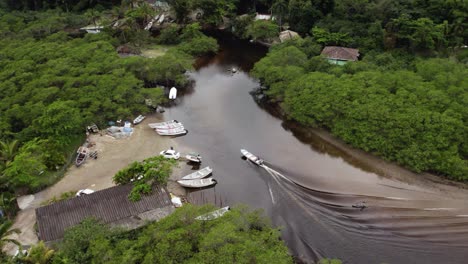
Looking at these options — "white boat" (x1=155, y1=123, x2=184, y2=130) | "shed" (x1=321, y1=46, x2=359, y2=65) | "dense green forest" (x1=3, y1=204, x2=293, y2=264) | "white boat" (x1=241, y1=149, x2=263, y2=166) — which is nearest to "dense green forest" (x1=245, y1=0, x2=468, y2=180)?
"shed" (x1=321, y1=46, x2=359, y2=65)

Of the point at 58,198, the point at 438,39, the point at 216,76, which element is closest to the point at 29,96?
the point at 58,198

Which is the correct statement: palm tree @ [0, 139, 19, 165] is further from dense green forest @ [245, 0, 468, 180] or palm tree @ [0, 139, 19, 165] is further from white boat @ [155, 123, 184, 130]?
dense green forest @ [245, 0, 468, 180]

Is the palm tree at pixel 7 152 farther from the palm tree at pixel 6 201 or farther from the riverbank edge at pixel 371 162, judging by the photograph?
the riverbank edge at pixel 371 162

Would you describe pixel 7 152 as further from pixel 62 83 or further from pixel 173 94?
pixel 173 94

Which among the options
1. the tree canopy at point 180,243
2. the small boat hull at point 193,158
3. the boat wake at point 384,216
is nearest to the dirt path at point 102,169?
the small boat hull at point 193,158

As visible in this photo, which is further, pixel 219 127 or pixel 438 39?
pixel 438 39

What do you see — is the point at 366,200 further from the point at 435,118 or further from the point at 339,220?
the point at 435,118
